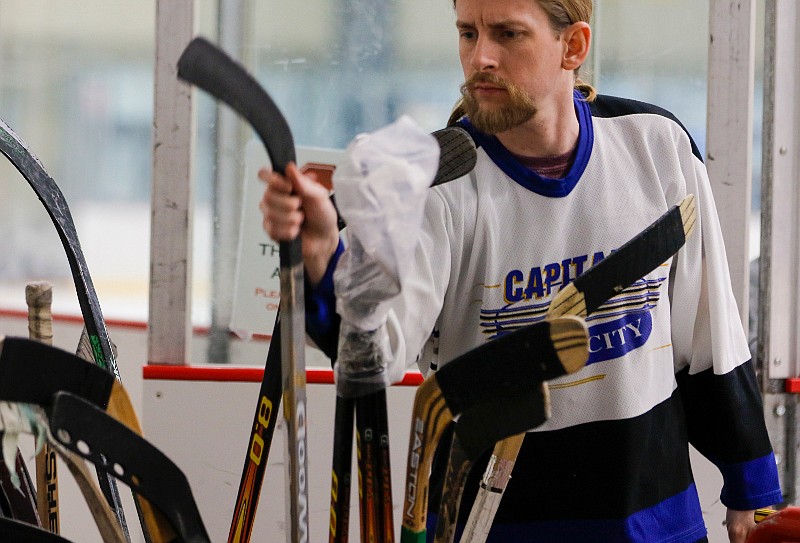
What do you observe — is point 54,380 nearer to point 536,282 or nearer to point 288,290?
point 288,290

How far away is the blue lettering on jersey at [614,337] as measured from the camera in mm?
1135

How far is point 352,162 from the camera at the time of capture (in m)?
0.70

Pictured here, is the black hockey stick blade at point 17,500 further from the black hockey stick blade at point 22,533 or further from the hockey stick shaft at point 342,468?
the hockey stick shaft at point 342,468

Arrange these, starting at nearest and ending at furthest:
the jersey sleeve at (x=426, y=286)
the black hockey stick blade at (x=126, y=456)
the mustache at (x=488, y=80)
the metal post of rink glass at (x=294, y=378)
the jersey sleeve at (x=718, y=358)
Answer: the black hockey stick blade at (x=126, y=456) < the metal post of rink glass at (x=294, y=378) < the jersey sleeve at (x=426, y=286) < the mustache at (x=488, y=80) < the jersey sleeve at (x=718, y=358)

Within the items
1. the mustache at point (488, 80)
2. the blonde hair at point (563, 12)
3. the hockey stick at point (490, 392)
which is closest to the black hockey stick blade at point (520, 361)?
the hockey stick at point (490, 392)

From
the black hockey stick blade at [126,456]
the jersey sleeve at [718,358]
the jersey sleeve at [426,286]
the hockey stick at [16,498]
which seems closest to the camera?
the black hockey stick blade at [126,456]

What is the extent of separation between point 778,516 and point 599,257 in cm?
35

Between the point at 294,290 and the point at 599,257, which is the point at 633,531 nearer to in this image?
the point at 599,257

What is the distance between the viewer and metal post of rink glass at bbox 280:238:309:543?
2.50 feet

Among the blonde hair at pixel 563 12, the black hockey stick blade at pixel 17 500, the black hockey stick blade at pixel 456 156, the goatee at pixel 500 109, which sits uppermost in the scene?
the blonde hair at pixel 563 12

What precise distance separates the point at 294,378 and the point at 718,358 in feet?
2.20

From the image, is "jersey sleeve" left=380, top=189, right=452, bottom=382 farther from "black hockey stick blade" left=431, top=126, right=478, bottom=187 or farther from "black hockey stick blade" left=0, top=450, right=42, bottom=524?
"black hockey stick blade" left=0, top=450, right=42, bottom=524

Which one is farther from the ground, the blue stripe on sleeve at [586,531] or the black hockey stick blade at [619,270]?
the black hockey stick blade at [619,270]

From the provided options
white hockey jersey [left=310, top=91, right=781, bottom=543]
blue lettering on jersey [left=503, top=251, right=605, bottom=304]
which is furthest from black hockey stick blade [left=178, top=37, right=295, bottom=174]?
blue lettering on jersey [left=503, top=251, right=605, bottom=304]
